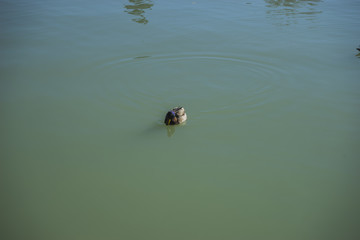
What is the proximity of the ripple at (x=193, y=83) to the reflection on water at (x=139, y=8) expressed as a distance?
2767 millimetres

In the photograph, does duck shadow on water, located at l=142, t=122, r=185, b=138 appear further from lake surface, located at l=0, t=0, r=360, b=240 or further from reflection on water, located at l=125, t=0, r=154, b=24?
reflection on water, located at l=125, t=0, r=154, b=24

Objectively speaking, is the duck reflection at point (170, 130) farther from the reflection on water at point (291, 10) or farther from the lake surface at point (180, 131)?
the reflection on water at point (291, 10)

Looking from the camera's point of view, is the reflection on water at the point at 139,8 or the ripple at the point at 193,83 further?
the reflection on water at the point at 139,8

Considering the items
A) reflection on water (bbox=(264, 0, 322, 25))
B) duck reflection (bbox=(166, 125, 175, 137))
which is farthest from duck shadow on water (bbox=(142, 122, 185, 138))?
reflection on water (bbox=(264, 0, 322, 25))

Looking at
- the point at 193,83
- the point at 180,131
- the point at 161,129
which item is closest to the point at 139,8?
the point at 193,83

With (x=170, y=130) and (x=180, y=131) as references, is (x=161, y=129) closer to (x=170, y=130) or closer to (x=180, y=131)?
(x=170, y=130)

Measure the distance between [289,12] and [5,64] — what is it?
329 inches

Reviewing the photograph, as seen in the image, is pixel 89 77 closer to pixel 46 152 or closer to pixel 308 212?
pixel 46 152

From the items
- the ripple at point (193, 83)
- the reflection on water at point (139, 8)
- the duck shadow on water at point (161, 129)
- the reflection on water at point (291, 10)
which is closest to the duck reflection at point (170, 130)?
the duck shadow on water at point (161, 129)

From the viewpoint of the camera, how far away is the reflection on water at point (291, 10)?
1043cm

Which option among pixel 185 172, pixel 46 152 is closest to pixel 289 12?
pixel 185 172

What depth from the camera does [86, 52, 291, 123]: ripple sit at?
6.09 metres

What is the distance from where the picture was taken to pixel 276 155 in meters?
4.95

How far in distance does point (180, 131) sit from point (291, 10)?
7.75 m
